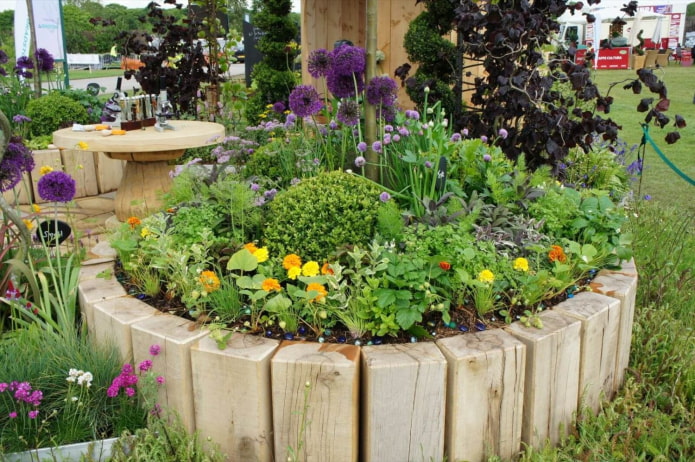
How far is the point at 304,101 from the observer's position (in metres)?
2.60

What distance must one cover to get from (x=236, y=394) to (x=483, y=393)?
71 cm

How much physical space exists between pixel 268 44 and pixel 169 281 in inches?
230

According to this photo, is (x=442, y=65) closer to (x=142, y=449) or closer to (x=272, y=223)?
(x=272, y=223)

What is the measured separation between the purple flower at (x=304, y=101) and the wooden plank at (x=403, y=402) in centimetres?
126

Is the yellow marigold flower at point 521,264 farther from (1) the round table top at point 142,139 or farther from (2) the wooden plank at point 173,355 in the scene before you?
(1) the round table top at point 142,139

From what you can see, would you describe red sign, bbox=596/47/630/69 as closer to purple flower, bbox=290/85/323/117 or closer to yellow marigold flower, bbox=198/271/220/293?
purple flower, bbox=290/85/323/117

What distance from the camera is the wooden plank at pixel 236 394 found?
167cm

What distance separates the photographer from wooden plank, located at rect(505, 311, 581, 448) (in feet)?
5.86

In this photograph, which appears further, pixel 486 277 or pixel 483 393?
pixel 486 277

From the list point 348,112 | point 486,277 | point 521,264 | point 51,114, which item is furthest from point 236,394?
point 51,114

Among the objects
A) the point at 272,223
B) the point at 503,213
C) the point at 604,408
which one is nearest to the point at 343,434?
the point at 272,223

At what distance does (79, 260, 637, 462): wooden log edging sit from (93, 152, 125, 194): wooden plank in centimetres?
332

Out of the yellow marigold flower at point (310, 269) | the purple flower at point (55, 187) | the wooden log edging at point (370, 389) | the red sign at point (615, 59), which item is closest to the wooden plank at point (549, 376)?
the wooden log edging at point (370, 389)

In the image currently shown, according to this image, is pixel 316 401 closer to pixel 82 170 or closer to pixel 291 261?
pixel 291 261
